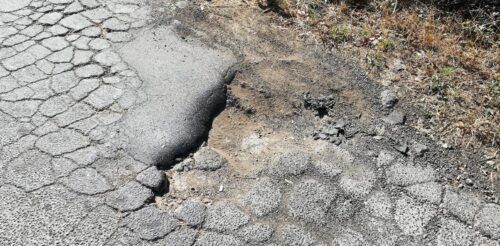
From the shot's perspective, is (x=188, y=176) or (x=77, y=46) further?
(x=77, y=46)

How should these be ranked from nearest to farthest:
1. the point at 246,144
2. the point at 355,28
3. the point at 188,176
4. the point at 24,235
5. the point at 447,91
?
the point at 24,235
the point at 188,176
the point at 246,144
the point at 447,91
the point at 355,28

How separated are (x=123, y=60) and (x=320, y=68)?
147 cm

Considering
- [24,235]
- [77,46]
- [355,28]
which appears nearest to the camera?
[24,235]

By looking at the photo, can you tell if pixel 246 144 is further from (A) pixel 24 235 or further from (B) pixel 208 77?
(A) pixel 24 235

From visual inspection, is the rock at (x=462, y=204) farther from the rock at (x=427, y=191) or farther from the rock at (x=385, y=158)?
the rock at (x=385, y=158)

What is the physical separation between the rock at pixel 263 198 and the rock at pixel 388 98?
110 centimetres

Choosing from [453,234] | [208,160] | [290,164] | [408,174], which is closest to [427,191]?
[408,174]

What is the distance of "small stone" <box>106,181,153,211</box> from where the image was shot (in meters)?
2.88

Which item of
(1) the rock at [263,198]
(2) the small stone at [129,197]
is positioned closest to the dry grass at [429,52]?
(1) the rock at [263,198]

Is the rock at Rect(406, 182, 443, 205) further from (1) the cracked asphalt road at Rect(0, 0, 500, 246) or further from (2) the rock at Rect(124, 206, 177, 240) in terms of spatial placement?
(2) the rock at Rect(124, 206, 177, 240)

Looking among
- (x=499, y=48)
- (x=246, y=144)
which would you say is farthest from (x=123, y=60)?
(x=499, y=48)

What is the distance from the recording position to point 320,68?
3.89 m

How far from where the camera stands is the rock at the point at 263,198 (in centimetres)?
290

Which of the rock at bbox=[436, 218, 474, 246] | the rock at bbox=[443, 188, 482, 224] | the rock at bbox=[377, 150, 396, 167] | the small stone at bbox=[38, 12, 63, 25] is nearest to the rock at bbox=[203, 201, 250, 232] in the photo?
the rock at bbox=[377, 150, 396, 167]
